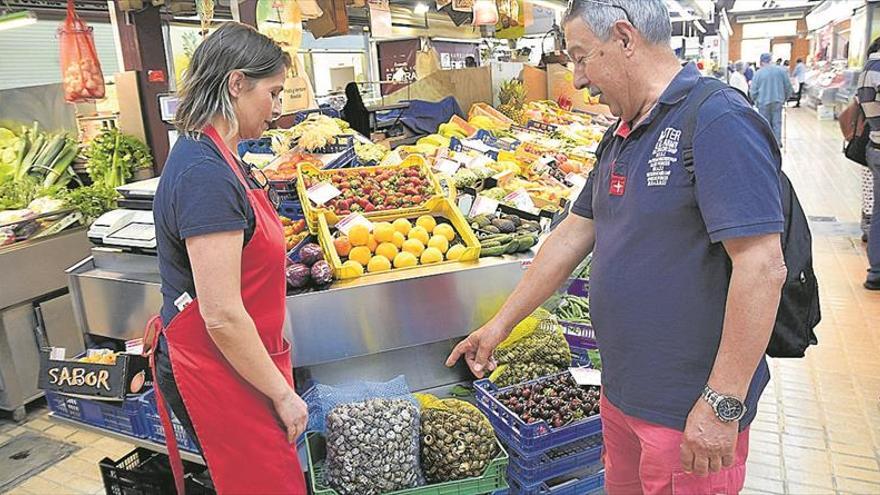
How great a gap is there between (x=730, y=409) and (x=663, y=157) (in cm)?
58

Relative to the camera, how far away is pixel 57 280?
422 cm

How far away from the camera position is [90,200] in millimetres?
4480

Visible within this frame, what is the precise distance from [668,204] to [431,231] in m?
1.62

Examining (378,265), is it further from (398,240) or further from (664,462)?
(664,462)

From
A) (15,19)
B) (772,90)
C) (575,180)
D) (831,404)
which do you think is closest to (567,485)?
(831,404)

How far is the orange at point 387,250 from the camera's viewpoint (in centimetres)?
280

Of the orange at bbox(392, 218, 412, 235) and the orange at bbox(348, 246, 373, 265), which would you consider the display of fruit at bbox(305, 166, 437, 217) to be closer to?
the orange at bbox(392, 218, 412, 235)

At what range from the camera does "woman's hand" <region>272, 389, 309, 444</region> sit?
192 cm

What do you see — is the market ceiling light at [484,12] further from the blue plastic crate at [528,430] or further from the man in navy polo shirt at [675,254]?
the man in navy polo shirt at [675,254]

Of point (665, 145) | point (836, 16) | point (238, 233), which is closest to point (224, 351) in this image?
point (238, 233)

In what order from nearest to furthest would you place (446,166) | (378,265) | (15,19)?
(378,265), (446,166), (15,19)

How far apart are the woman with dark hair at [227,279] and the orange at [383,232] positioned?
3.01 feet

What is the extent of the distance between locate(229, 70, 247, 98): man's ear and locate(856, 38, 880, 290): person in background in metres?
5.05

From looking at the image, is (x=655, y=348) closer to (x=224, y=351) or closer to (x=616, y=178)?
(x=616, y=178)
